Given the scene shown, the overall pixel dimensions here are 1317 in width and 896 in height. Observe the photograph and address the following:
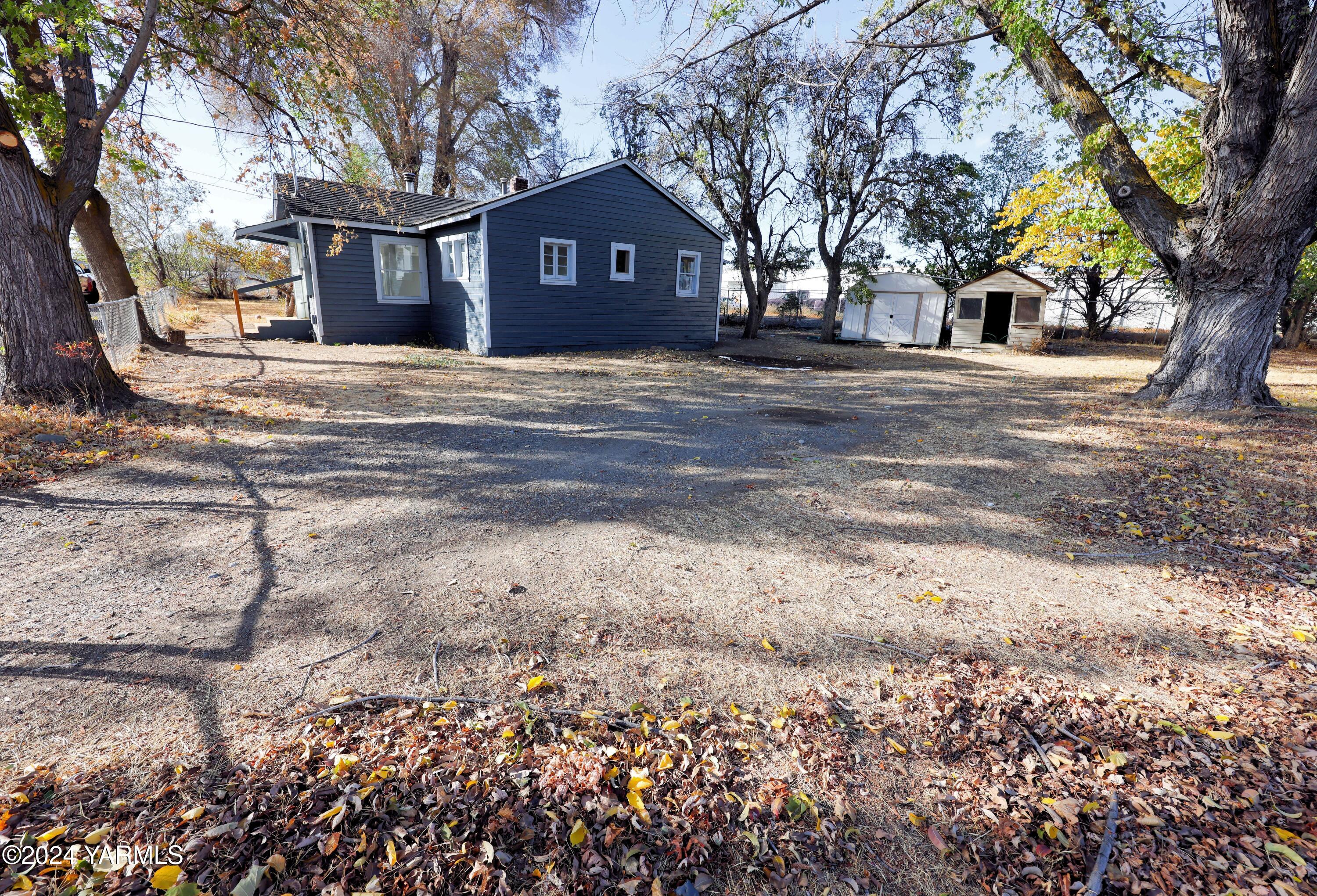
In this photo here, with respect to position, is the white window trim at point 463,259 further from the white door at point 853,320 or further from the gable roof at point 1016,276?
the gable roof at point 1016,276

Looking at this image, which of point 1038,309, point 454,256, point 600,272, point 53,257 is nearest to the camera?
point 53,257

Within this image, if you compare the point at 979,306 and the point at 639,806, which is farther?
the point at 979,306

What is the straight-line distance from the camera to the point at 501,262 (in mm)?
13648

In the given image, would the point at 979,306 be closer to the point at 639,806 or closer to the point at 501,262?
the point at 501,262

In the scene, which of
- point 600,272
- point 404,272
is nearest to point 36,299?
point 404,272

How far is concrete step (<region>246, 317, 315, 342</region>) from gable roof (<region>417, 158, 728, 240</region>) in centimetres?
399

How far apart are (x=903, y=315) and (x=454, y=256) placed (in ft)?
52.2

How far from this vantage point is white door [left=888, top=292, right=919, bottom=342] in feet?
70.7

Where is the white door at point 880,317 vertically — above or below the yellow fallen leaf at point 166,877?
above

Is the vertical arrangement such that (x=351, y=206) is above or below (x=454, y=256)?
above

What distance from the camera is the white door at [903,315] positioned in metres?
21.5

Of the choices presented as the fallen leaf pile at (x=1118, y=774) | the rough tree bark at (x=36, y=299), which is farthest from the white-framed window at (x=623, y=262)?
the fallen leaf pile at (x=1118, y=774)

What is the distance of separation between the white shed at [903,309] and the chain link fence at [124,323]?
20595 mm

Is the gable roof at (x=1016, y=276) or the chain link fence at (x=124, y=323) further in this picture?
the gable roof at (x=1016, y=276)
